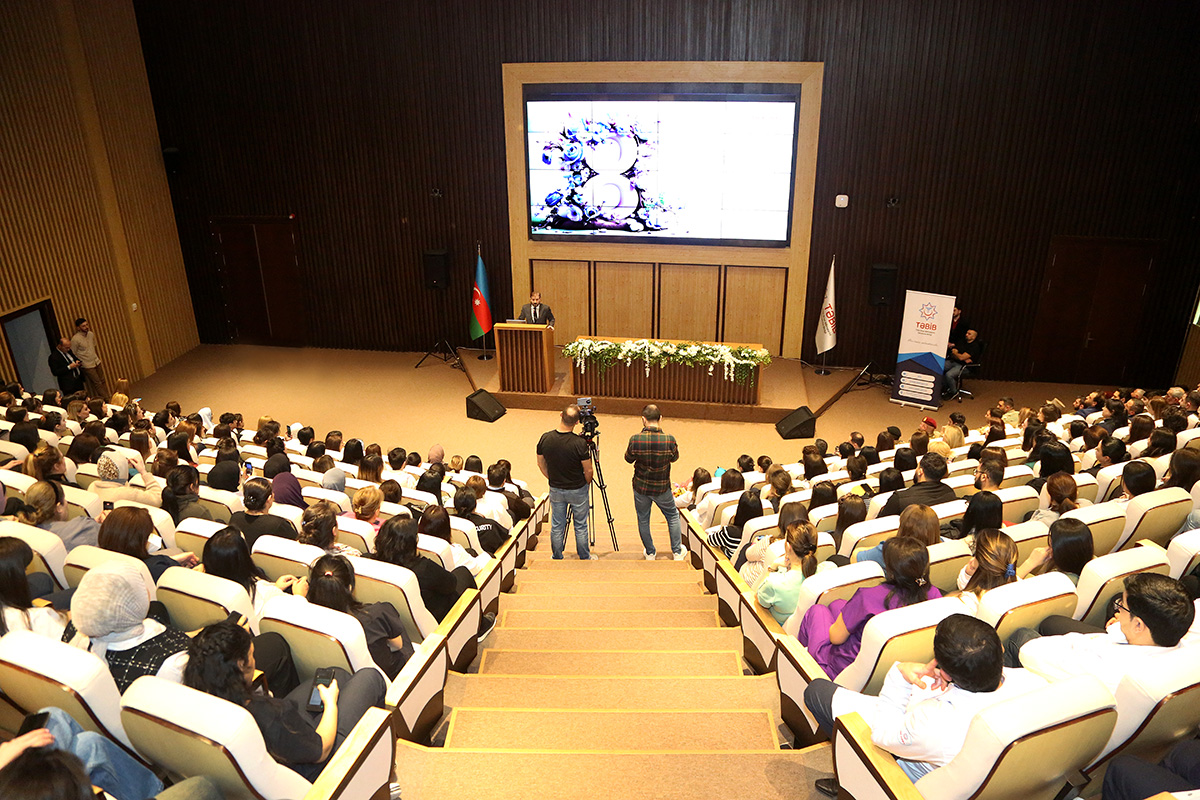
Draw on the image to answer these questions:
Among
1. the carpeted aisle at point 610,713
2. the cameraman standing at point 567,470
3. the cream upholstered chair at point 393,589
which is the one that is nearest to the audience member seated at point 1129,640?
the carpeted aisle at point 610,713

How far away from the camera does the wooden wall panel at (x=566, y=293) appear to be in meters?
11.4

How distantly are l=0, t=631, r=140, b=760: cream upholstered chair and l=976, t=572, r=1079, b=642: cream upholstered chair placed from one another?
3126 mm

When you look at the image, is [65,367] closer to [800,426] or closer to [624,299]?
[624,299]

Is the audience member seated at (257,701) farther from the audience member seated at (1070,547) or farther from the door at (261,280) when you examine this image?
the door at (261,280)

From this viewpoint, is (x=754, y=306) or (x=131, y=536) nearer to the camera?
(x=131, y=536)

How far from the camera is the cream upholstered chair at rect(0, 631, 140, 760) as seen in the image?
2.50 meters

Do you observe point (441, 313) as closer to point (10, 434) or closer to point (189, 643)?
point (10, 434)

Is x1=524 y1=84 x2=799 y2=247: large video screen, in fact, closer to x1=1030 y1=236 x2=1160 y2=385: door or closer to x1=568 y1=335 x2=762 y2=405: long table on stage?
x1=568 y1=335 x2=762 y2=405: long table on stage

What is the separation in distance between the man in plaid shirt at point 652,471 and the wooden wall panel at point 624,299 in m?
5.14

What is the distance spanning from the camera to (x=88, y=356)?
32.2 ft

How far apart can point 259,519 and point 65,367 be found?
7.19 meters

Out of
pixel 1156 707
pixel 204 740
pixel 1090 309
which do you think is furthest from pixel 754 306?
pixel 204 740

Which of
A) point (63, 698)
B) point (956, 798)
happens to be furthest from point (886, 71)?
point (63, 698)

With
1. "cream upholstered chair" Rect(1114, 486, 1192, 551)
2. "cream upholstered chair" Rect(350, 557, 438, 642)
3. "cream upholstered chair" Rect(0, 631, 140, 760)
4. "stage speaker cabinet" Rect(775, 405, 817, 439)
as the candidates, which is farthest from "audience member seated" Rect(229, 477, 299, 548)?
"stage speaker cabinet" Rect(775, 405, 817, 439)
